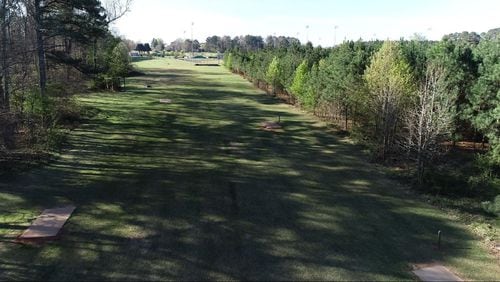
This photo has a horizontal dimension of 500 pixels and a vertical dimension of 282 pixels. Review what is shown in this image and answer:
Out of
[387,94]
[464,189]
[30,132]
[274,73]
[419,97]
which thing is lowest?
[464,189]

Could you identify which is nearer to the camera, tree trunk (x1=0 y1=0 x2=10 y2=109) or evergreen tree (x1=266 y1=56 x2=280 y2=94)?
tree trunk (x1=0 y1=0 x2=10 y2=109)

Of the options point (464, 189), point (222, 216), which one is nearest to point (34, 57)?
point (222, 216)

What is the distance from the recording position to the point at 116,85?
1980 inches

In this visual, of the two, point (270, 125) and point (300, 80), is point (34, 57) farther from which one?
point (300, 80)

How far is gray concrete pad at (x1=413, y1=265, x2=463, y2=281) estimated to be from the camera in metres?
10.7

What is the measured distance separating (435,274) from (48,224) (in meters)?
11.9

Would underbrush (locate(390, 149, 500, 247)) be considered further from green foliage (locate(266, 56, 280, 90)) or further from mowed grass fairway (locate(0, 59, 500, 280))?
green foliage (locate(266, 56, 280, 90))

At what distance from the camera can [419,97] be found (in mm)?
22281

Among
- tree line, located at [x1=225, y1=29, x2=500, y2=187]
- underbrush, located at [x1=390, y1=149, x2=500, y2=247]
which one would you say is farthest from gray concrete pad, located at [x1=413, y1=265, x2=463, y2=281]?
tree line, located at [x1=225, y1=29, x2=500, y2=187]

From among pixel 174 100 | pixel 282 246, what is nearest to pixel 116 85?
pixel 174 100

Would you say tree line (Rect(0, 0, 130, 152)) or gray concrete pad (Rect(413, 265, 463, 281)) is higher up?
tree line (Rect(0, 0, 130, 152))

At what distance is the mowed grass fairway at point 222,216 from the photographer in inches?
435

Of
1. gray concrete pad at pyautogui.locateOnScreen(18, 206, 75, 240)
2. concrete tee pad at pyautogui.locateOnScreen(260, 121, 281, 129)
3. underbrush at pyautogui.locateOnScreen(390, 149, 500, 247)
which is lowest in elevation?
underbrush at pyautogui.locateOnScreen(390, 149, 500, 247)

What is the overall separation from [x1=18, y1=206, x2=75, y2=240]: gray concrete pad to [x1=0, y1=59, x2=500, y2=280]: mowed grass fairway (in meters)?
0.36
